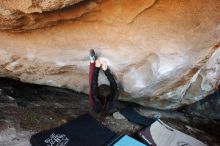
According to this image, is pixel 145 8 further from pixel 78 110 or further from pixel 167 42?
pixel 78 110

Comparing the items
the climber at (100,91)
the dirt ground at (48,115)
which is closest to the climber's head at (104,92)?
the climber at (100,91)

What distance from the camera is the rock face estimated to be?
1729mm

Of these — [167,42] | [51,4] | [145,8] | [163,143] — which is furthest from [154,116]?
[51,4]

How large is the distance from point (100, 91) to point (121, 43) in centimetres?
34

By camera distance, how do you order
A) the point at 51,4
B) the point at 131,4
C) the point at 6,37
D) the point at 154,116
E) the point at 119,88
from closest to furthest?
the point at 51,4 < the point at 131,4 < the point at 6,37 < the point at 119,88 < the point at 154,116

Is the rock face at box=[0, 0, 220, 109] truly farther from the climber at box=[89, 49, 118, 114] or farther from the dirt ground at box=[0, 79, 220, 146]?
the dirt ground at box=[0, 79, 220, 146]

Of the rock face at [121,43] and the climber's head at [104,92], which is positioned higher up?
the rock face at [121,43]

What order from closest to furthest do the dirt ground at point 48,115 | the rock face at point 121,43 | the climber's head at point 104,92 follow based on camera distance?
the rock face at point 121,43, the dirt ground at point 48,115, the climber's head at point 104,92

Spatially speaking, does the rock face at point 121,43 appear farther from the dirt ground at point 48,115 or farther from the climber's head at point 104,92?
the dirt ground at point 48,115

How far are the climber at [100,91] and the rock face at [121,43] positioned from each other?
0.05 m

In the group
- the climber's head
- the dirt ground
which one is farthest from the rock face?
the dirt ground

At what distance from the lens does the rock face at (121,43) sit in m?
1.73

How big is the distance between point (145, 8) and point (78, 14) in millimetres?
365

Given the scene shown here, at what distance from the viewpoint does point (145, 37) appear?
1827 millimetres
